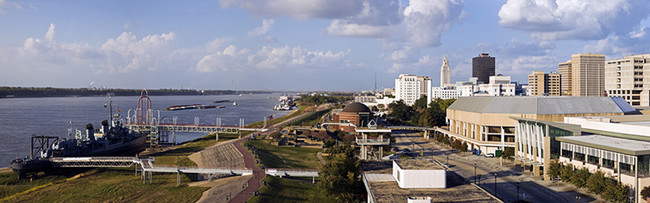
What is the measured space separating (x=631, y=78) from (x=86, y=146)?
126 meters

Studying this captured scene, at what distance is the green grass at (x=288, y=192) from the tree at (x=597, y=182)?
24.8 meters

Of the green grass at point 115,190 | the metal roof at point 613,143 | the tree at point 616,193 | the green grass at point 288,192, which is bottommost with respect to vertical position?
the green grass at point 115,190

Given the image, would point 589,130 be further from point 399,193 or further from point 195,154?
point 195,154

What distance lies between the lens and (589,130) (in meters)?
50.0

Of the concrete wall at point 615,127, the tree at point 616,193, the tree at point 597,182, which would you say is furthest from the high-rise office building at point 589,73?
the tree at point 616,193

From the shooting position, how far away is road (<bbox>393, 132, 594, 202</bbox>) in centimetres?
4062

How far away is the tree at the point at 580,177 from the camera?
40.8 metres

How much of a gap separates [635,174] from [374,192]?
77.8ft

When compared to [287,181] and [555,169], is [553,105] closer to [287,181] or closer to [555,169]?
[555,169]

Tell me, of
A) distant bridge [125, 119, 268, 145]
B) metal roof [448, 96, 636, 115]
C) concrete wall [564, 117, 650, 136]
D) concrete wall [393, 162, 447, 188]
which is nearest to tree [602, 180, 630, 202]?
concrete wall [564, 117, 650, 136]

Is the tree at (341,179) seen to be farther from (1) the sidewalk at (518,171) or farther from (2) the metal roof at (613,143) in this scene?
(2) the metal roof at (613,143)

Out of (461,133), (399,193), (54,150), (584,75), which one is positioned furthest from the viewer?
(584,75)

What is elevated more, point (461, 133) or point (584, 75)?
point (584, 75)

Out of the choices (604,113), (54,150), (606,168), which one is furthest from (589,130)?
(54,150)
